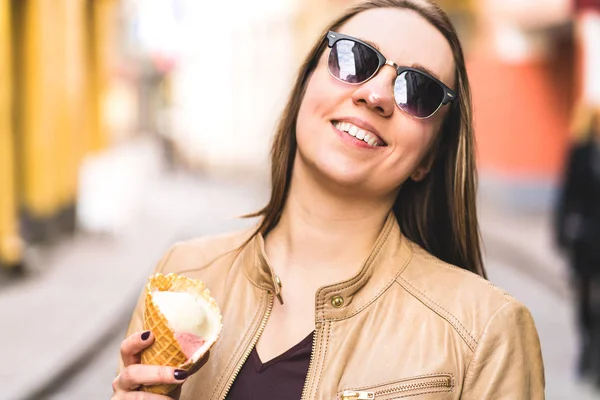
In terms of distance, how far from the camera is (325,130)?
217cm

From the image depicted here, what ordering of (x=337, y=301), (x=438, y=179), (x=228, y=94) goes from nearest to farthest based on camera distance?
(x=337, y=301)
(x=438, y=179)
(x=228, y=94)

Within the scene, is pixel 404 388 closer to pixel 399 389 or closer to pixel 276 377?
pixel 399 389

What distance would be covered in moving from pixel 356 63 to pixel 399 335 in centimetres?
63

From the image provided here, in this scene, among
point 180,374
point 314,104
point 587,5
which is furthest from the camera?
point 587,5

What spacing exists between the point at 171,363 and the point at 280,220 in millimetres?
583

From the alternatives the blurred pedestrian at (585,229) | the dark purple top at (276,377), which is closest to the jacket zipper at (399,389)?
the dark purple top at (276,377)

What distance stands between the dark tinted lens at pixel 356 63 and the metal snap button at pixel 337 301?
0.51m

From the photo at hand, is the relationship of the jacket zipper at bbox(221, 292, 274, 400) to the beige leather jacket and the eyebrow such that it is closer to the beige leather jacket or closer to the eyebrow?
the beige leather jacket

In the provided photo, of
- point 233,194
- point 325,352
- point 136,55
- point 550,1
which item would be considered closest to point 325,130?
Answer: point 325,352

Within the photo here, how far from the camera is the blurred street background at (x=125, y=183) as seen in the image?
8469mm

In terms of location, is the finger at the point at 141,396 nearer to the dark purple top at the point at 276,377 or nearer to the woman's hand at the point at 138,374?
the woman's hand at the point at 138,374

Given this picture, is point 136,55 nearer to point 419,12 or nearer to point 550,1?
point 550,1

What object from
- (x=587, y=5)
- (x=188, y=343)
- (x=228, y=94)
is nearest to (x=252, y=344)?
(x=188, y=343)

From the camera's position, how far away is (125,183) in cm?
1672
